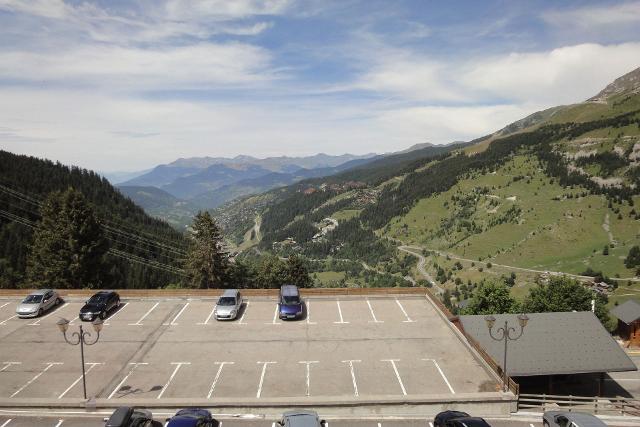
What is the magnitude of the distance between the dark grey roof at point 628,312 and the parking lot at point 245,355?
35089 millimetres

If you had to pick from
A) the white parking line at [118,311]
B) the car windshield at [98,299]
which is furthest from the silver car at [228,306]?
the car windshield at [98,299]

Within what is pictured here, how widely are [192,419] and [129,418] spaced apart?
2.96 meters

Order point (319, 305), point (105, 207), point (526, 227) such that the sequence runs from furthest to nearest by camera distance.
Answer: point (526, 227)
point (105, 207)
point (319, 305)

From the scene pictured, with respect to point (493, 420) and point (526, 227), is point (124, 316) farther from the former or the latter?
point (526, 227)

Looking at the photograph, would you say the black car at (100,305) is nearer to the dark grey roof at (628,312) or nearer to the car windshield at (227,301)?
the car windshield at (227,301)

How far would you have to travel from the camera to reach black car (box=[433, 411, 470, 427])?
21595 mm

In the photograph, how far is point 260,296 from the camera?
4184cm

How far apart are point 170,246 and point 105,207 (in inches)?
1644

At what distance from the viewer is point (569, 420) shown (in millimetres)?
21109

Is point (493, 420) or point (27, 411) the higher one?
point (27, 411)

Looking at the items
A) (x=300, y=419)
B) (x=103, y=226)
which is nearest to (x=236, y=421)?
(x=300, y=419)

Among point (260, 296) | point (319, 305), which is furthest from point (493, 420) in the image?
point (260, 296)

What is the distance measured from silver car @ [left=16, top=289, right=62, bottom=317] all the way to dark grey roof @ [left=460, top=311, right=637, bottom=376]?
35173 millimetres

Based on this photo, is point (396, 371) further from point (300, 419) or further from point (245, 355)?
point (245, 355)
